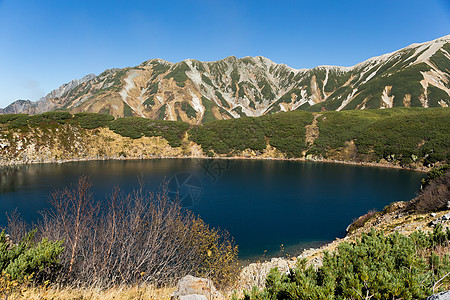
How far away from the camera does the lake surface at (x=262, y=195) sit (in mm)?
27469

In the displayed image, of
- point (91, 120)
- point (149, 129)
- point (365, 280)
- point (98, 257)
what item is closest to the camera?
point (365, 280)

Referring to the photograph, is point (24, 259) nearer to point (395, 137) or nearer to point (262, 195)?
point (262, 195)

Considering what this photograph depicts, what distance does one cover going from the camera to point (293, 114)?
117 meters

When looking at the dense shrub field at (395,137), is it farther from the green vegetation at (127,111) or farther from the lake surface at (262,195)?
the green vegetation at (127,111)

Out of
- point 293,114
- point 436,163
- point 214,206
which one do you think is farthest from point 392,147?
point 214,206

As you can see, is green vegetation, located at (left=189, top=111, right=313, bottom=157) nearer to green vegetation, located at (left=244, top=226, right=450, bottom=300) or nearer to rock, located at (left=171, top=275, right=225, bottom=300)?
rock, located at (left=171, top=275, right=225, bottom=300)

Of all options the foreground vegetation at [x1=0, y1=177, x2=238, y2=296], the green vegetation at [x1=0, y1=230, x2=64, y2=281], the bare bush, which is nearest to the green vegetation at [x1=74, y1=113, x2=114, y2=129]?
the foreground vegetation at [x1=0, y1=177, x2=238, y2=296]

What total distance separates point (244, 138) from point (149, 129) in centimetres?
4494

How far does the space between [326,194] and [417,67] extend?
205525mm

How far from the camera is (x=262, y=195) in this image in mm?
43000

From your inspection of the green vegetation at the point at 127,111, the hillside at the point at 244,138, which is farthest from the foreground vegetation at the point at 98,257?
the green vegetation at the point at 127,111

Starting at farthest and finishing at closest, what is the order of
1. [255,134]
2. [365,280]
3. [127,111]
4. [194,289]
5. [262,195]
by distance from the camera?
[127,111] < [255,134] < [262,195] < [194,289] < [365,280]

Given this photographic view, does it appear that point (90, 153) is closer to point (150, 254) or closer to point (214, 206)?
point (214, 206)

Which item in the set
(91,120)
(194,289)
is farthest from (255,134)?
(194,289)
